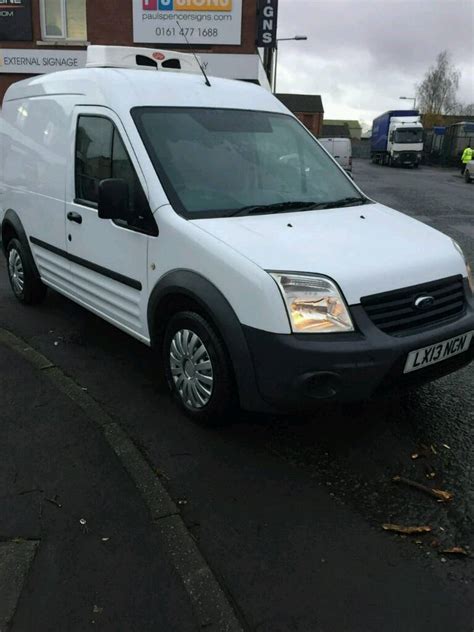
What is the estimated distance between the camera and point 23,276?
19.1 ft

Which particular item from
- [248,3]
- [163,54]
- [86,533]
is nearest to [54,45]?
[248,3]

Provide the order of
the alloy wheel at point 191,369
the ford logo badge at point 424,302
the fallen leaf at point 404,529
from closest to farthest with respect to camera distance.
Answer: the fallen leaf at point 404,529 → the ford logo badge at point 424,302 → the alloy wheel at point 191,369

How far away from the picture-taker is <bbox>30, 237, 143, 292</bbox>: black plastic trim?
3903 millimetres

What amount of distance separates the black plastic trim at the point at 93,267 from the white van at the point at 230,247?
18 millimetres

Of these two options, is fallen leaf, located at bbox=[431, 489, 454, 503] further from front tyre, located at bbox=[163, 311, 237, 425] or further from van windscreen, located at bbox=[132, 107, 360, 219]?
van windscreen, located at bbox=[132, 107, 360, 219]

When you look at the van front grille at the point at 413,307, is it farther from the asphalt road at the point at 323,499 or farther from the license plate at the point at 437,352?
the asphalt road at the point at 323,499

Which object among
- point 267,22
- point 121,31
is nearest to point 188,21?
point 121,31

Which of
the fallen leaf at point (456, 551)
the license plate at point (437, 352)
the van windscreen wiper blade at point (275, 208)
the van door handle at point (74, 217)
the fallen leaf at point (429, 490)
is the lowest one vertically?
the fallen leaf at point (456, 551)

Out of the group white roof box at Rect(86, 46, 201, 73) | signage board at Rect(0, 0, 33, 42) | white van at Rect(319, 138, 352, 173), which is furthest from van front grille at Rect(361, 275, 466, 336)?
white van at Rect(319, 138, 352, 173)

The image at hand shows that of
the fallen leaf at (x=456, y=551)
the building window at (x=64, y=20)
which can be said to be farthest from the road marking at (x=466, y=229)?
the building window at (x=64, y=20)

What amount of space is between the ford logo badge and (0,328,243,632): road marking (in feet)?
5.52

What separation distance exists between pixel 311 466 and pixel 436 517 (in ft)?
2.34

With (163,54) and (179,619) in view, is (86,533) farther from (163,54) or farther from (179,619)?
(163,54)

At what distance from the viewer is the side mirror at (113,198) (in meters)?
3.49
